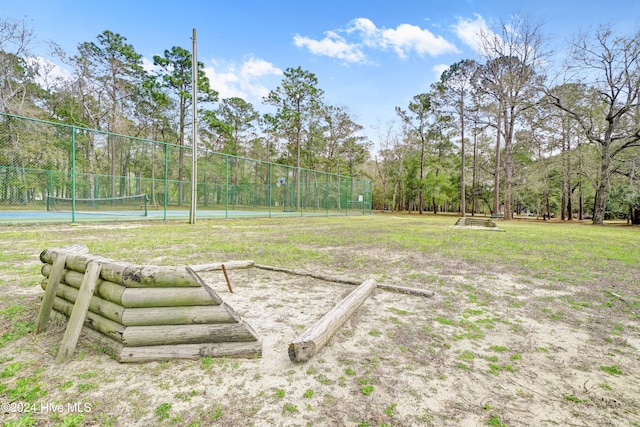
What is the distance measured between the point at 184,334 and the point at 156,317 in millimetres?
221

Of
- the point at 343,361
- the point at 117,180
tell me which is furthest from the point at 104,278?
the point at 117,180

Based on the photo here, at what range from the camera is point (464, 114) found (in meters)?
27.4

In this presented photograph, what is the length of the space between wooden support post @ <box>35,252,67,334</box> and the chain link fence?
396 inches

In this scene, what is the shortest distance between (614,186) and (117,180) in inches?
1301

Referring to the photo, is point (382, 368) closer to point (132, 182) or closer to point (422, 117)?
point (132, 182)

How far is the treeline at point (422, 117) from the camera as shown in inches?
709

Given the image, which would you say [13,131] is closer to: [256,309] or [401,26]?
[256,309]

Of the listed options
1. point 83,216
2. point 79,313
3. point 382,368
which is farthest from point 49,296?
point 83,216

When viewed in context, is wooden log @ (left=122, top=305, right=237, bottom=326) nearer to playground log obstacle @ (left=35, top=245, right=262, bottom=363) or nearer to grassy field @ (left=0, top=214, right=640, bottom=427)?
playground log obstacle @ (left=35, top=245, right=262, bottom=363)

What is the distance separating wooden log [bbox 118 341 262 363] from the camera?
1.93 m

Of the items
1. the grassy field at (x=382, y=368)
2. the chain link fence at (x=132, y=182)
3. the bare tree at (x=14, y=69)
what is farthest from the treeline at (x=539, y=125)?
the bare tree at (x=14, y=69)

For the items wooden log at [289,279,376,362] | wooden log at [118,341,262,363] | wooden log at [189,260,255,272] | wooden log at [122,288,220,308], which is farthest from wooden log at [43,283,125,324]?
wooden log at [189,260,255,272]

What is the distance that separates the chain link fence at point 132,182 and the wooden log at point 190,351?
11023 mm

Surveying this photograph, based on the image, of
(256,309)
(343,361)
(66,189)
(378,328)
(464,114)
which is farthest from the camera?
(464,114)
